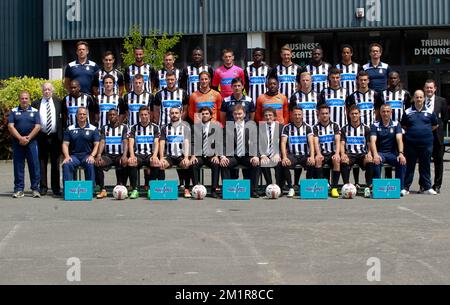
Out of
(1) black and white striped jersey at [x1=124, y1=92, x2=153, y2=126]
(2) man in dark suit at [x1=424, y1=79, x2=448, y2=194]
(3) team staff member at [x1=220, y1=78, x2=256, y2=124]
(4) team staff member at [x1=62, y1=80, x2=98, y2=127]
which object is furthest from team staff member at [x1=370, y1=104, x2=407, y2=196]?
(4) team staff member at [x1=62, y1=80, x2=98, y2=127]

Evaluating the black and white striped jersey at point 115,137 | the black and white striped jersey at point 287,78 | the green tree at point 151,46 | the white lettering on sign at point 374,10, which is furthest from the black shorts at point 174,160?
the white lettering on sign at point 374,10

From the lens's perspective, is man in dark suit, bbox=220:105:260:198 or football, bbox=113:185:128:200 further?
man in dark suit, bbox=220:105:260:198

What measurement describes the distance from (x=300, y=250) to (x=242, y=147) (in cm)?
640

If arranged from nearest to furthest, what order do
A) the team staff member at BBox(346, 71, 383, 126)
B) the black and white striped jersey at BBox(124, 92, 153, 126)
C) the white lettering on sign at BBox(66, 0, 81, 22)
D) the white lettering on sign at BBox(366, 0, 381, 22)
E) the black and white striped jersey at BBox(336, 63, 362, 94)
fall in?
the team staff member at BBox(346, 71, 383, 126), the black and white striped jersey at BBox(124, 92, 153, 126), the black and white striped jersey at BBox(336, 63, 362, 94), the white lettering on sign at BBox(366, 0, 381, 22), the white lettering on sign at BBox(66, 0, 81, 22)

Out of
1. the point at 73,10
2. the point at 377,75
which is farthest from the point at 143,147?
the point at 73,10

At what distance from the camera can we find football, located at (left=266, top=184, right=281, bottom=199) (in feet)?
53.3

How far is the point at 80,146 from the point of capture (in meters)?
16.8

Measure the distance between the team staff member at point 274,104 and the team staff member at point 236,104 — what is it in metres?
0.13

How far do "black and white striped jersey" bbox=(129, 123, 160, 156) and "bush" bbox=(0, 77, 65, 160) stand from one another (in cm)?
1160

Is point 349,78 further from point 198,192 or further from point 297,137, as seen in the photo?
point 198,192

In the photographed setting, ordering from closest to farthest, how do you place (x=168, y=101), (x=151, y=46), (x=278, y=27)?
(x=168, y=101) < (x=151, y=46) < (x=278, y=27)

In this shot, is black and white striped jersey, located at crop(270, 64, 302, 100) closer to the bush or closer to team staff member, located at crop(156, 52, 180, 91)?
team staff member, located at crop(156, 52, 180, 91)

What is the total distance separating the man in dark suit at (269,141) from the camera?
16.7 m

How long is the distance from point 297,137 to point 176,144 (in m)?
Result: 2.13
